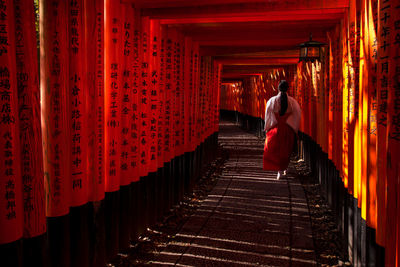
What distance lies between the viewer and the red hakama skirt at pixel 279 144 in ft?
28.6

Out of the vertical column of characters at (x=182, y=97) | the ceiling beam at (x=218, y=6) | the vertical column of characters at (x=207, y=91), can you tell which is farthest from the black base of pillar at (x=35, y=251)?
the vertical column of characters at (x=207, y=91)

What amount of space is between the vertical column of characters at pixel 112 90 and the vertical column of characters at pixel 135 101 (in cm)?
49

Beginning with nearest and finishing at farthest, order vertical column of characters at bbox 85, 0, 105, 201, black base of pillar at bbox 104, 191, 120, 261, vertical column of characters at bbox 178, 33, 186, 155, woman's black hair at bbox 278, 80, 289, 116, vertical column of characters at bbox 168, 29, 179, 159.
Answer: vertical column of characters at bbox 85, 0, 105, 201 → black base of pillar at bbox 104, 191, 120, 261 → vertical column of characters at bbox 168, 29, 179, 159 → vertical column of characters at bbox 178, 33, 186, 155 → woman's black hair at bbox 278, 80, 289, 116

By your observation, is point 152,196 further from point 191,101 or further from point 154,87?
point 191,101

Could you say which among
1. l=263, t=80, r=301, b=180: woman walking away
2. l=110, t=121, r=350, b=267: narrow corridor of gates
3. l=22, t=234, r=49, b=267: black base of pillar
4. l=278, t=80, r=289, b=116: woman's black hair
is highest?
l=278, t=80, r=289, b=116: woman's black hair

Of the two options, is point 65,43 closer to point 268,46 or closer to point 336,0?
point 336,0

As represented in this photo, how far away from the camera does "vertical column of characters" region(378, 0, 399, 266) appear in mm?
2391

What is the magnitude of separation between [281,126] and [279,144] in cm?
43

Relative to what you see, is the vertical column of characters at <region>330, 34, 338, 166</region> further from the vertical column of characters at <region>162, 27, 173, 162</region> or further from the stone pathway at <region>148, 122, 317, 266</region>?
the vertical column of characters at <region>162, 27, 173, 162</region>

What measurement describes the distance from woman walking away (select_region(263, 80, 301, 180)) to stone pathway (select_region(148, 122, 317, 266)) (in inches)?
27.1

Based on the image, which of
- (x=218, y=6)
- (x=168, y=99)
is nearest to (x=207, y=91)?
(x=168, y=99)

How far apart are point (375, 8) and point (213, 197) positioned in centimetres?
551

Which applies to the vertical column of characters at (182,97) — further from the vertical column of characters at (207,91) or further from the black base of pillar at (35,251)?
the black base of pillar at (35,251)

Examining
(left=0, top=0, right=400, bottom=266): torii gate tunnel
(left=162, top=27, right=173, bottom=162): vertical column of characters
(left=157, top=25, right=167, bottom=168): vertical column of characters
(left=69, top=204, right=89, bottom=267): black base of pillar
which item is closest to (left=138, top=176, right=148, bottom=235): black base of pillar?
(left=0, top=0, right=400, bottom=266): torii gate tunnel
